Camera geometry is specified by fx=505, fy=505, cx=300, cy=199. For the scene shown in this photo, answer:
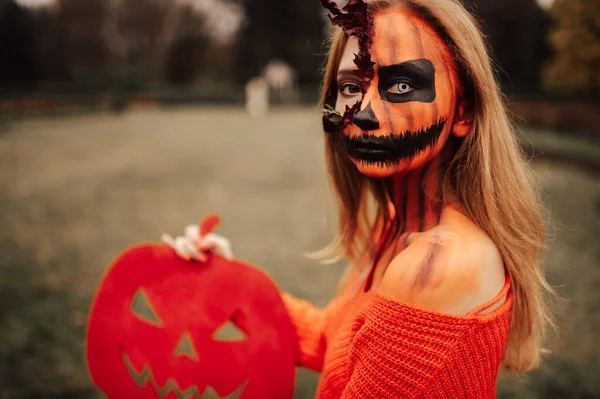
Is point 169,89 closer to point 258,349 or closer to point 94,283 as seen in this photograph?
point 94,283

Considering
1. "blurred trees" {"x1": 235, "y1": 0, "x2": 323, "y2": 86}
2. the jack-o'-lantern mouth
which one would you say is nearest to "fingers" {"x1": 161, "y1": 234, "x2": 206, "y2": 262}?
the jack-o'-lantern mouth

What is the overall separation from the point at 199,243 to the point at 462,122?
97cm

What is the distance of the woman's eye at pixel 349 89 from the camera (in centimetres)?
136

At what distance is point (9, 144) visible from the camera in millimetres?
14234

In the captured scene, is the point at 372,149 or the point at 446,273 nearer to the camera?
the point at 446,273

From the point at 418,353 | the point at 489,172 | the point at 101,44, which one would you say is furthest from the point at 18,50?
the point at 418,353

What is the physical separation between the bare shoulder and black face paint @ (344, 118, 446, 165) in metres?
0.21

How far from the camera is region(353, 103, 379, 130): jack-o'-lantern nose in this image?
1.26 m

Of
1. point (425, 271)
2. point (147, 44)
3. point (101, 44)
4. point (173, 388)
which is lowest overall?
point (173, 388)

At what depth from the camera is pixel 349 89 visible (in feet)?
4.50

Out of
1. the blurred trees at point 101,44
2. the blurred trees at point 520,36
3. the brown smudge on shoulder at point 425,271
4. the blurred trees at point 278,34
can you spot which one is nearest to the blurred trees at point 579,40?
the brown smudge on shoulder at point 425,271

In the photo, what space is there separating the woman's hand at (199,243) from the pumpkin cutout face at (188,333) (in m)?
0.04

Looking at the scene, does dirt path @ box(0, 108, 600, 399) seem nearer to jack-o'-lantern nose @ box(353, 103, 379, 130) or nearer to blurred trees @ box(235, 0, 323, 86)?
jack-o'-lantern nose @ box(353, 103, 379, 130)

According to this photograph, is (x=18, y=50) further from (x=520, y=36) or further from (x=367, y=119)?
(x=367, y=119)
